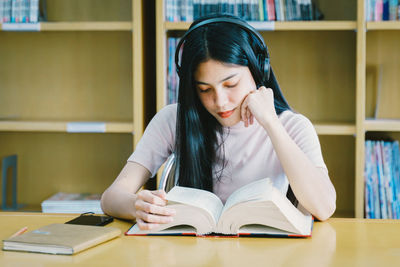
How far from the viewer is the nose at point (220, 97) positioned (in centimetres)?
124

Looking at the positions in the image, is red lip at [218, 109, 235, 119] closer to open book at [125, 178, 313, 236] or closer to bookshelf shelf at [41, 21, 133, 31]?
open book at [125, 178, 313, 236]

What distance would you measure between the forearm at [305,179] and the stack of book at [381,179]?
3.07ft

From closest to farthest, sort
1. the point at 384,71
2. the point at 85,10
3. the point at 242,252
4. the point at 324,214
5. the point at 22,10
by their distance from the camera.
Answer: the point at 242,252 < the point at 324,214 < the point at 22,10 < the point at 384,71 < the point at 85,10

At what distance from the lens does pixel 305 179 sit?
3.73ft

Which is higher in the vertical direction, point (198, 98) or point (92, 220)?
point (198, 98)

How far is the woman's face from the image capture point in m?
1.23

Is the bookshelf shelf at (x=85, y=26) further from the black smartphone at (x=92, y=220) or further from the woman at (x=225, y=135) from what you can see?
the black smartphone at (x=92, y=220)

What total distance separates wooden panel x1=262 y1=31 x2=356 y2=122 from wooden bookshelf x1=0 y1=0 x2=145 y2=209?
69cm

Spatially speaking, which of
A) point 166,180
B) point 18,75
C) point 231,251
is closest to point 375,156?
point 166,180

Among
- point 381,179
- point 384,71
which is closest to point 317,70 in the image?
point 384,71

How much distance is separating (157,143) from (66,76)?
1.11m

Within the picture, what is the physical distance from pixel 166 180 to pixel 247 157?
0.23m

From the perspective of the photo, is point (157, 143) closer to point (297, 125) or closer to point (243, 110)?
point (243, 110)

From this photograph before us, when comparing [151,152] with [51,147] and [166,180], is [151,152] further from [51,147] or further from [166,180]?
[51,147]
